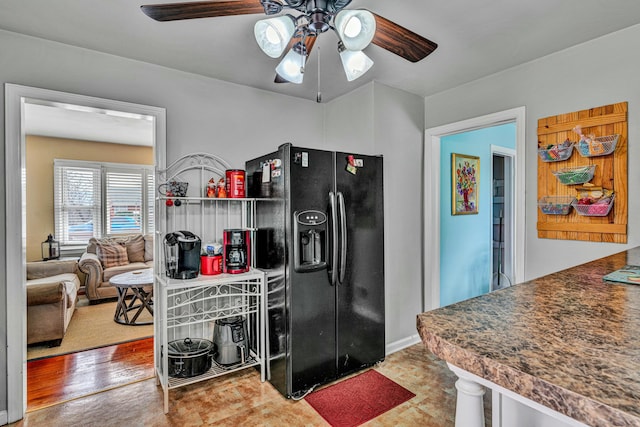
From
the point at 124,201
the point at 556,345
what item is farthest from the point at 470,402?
the point at 124,201

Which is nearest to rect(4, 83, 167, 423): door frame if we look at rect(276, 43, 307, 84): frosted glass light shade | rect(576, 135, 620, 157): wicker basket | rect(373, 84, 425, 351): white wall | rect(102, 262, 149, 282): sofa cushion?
rect(276, 43, 307, 84): frosted glass light shade

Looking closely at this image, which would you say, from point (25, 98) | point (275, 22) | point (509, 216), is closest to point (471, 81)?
point (275, 22)

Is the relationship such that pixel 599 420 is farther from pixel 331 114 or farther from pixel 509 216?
pixel 509 216

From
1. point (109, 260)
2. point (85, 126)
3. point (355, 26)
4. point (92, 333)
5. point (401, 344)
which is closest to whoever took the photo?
point (355, 26)

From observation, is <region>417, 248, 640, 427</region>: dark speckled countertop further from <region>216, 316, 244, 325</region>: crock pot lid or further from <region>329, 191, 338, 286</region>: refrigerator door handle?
<region>216, 316, 244, 325</region>: crock pot lid

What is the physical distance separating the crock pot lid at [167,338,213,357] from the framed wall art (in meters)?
2.70

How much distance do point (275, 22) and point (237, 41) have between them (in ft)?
3.25

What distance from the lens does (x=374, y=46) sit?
227 cm

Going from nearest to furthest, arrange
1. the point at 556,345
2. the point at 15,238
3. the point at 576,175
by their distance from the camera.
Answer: the point at 556,345, the point at 15,238, the point at 576,175

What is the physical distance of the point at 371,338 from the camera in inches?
106

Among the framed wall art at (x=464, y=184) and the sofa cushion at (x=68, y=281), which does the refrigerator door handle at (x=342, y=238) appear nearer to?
the framed wall art at (x=464, y=184)

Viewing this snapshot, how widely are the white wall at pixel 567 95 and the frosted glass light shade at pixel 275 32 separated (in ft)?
6.74

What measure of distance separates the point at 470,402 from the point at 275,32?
1440 mm

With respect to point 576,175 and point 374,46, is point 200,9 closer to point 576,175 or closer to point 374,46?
point 374,46
